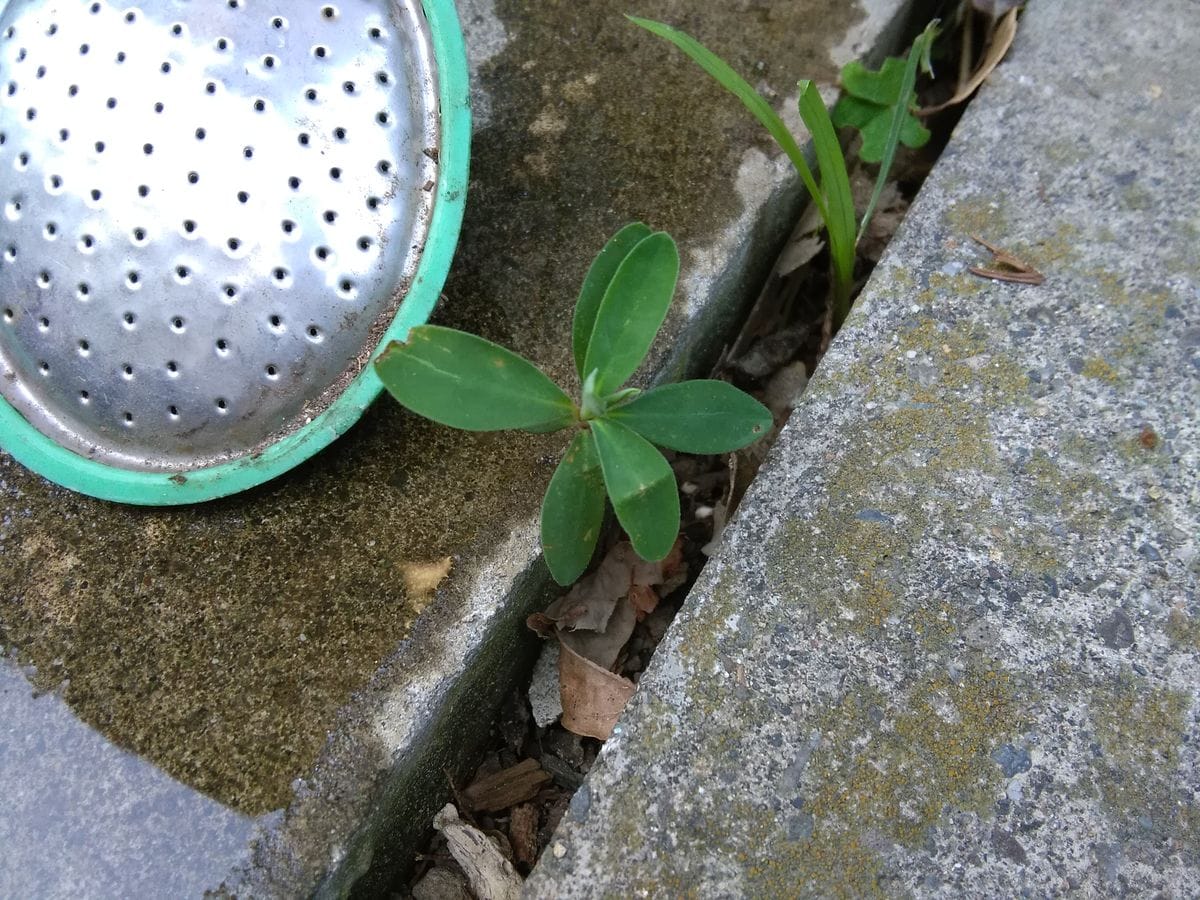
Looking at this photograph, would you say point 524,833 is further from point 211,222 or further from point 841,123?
point 841,123

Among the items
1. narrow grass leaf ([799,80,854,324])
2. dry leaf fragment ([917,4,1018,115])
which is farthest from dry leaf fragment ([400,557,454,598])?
dry leaf fragment ([917,4,1018,115])

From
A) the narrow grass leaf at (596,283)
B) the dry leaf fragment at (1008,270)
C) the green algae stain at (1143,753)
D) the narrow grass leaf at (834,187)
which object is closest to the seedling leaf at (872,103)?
the narrow grass leaf at (834,187)

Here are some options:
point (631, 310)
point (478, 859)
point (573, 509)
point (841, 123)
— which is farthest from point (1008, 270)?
point (478, 859)

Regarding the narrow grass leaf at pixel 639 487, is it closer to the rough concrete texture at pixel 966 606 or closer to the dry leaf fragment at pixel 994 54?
the rough concrete texture at pixel 966 606

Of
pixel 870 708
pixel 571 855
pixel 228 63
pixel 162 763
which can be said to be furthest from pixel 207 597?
pixel 870 708

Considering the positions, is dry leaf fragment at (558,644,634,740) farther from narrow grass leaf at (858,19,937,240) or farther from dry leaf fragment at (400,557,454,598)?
narrow grass leaf at (858,19,937,240)
